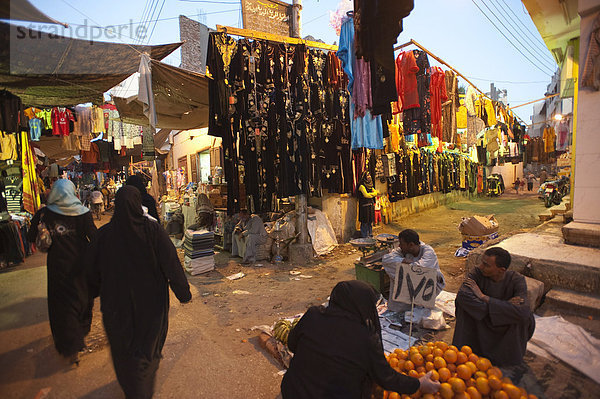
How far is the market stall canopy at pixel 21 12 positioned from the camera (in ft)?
8.65

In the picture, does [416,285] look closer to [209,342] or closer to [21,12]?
[209,342]

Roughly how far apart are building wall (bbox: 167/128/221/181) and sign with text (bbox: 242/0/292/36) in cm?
567

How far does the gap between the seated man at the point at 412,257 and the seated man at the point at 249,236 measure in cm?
369

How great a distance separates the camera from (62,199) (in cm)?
320

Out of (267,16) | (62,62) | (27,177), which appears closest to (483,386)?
(62,62)

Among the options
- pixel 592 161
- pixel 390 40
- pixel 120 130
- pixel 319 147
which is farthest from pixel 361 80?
pixel 120 130

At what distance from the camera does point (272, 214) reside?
309 inches

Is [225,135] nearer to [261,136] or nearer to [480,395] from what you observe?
[261,136]

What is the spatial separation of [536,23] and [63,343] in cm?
986

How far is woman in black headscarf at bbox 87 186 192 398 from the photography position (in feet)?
7.01

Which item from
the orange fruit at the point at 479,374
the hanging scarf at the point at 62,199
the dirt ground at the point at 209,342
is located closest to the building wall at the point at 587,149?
the dirt ground at the point at 209,342

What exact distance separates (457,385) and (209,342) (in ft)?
8.89

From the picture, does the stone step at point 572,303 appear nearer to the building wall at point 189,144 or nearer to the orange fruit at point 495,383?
the orange fruit at point 495,383

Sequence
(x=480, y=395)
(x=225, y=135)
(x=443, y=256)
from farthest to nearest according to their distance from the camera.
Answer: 1. (x=443, y=256)
2. (x=225, y=135)
3. (x=480, y=395)
